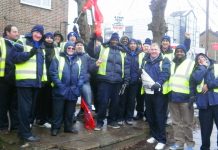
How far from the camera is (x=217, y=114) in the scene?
689cm

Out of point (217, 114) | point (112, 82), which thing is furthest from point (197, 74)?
point (112, 82)

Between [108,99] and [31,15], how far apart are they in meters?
8.94

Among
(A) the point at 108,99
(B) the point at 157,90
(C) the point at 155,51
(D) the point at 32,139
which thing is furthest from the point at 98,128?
(C) the point at 155,51

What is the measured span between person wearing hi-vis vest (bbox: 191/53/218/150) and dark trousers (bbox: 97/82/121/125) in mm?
1818

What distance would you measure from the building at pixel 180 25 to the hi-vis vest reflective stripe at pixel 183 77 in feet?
112

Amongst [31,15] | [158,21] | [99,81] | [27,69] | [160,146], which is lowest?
[160,146]

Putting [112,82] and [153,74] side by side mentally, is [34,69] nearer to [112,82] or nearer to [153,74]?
[112,82]

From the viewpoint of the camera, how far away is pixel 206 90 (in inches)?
269

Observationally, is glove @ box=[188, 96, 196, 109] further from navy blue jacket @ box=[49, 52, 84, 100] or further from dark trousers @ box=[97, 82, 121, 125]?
navy blue jacket @ box=[49, 52, 84, 100]

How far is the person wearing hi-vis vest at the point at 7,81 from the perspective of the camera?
22.5 feet

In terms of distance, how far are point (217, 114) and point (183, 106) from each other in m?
0.66

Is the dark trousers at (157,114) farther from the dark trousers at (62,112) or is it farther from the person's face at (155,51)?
the dark trousers at (62,112)

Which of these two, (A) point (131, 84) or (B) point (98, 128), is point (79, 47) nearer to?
(A) point (131, 84)

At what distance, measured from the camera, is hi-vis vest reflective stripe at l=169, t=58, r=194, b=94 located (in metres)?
7.09
